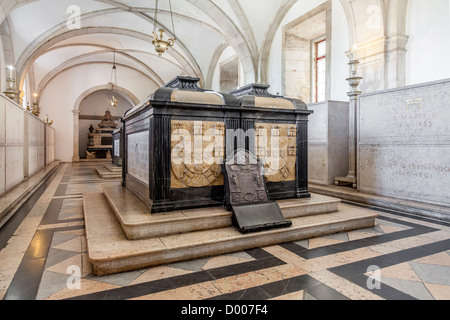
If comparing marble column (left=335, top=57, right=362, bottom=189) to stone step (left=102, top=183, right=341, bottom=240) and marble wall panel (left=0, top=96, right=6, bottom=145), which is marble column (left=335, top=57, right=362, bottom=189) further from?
marble wall panel (left=0, top=96, right=6, bottom=145)

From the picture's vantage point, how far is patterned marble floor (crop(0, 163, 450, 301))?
178 centimetres

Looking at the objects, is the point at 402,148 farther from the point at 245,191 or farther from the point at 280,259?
the point at 280,259

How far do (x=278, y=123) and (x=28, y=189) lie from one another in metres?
4.57

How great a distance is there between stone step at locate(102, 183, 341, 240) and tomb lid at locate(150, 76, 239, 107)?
1148mm

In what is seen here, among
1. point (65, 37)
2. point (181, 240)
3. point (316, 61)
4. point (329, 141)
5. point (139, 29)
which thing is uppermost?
point (139, 29)

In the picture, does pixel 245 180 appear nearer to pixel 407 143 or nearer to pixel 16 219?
pixel 407 143

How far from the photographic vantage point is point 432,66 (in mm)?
5555

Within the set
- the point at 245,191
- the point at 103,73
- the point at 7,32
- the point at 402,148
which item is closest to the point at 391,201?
the point at 402,148

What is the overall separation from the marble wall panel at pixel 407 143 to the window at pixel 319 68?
175 inches

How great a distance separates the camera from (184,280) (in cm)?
196

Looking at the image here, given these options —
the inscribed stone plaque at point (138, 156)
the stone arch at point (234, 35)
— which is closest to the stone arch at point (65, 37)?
the stone arch at point (234, 35)

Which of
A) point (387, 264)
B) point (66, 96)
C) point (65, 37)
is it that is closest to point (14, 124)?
point (387, 264)

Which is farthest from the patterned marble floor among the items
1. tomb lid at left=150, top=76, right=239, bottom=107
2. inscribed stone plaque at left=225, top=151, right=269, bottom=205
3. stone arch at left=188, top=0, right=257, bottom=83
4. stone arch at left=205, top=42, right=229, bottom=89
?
stone arch at left=205, top=42, right=229, bottom=89

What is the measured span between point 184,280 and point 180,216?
32.0 inches
